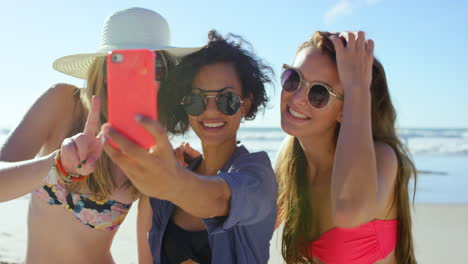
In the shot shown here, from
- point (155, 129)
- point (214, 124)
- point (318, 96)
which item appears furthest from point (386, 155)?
point (155, 129)

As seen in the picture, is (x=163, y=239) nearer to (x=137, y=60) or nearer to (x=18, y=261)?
(x=137, y=60)

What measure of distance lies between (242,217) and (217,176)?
0.22 metres

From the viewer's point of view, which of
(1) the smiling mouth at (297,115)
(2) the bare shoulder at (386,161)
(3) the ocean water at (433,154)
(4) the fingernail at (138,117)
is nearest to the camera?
(4) the fingernail at (138,117)

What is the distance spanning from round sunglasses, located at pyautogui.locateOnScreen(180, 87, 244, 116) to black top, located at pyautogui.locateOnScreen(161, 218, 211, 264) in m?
0.74

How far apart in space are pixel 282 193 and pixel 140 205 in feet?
3.61

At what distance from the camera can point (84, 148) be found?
1.79m

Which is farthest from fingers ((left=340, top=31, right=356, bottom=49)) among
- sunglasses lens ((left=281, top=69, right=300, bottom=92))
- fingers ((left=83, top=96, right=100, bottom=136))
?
fingers ((left=83, top=96, right=100, bottom=136))

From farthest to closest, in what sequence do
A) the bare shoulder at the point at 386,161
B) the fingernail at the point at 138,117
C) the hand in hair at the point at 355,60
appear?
the bare shoulder at the point at 386,161 < the hand in hair at the point at 355,60 < the fingernail at the point at 138,117

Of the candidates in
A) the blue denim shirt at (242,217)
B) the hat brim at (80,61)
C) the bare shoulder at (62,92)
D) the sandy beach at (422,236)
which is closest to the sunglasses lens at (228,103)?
the blue denim shirt at (242,217)

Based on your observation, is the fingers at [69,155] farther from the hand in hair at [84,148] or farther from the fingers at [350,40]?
the fingers at [350,40]

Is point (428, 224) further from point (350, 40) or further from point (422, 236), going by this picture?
point (350, 40)

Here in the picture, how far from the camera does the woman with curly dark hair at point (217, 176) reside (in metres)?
1.90

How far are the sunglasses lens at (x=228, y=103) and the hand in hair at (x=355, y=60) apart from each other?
658 mm

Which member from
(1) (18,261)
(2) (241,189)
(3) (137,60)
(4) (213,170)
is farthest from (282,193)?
(1) (18,261)
